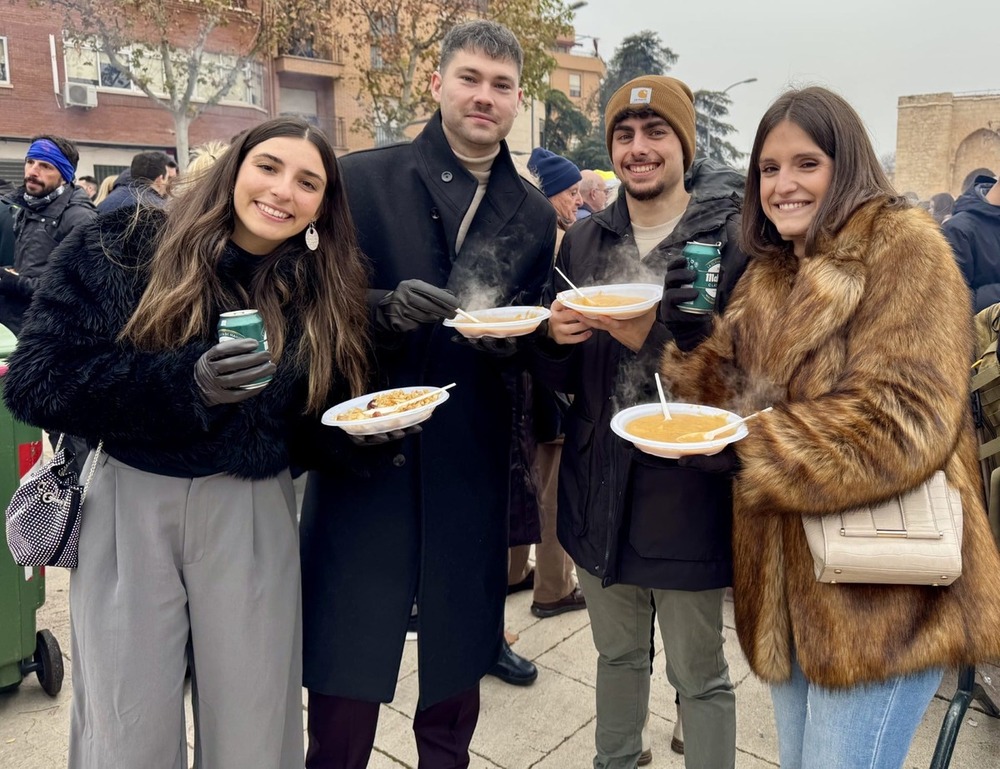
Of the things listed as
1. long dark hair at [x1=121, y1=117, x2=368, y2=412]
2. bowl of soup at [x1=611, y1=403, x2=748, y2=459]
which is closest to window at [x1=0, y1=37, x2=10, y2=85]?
long dark hair at [x1=121, y1=117, x2=368, y2=412]

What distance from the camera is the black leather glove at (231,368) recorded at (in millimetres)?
1715

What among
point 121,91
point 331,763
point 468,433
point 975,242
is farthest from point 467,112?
point 121,91

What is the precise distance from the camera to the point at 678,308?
198 centimetres

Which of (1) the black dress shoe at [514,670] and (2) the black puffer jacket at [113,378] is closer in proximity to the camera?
(2) the black puffer jacket at [113,378]

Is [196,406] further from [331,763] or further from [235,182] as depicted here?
[331,763]

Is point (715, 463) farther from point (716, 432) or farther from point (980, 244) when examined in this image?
point (980, 244)

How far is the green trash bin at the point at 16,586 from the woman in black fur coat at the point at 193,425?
145 centimetres

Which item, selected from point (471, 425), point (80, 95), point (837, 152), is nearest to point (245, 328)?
point (471, 425)

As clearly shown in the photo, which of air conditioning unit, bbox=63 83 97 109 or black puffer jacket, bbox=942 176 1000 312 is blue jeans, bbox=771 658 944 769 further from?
air conditioning unit, bbox=63 83 97 109

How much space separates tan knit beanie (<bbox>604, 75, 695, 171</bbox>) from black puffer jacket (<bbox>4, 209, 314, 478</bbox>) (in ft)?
5.28

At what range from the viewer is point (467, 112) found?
241cm

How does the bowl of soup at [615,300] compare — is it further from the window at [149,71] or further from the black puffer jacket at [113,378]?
the window at [149,71]

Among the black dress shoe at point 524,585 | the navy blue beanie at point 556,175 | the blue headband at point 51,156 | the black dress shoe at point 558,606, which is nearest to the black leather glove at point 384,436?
the black dress shoe at point 558,606

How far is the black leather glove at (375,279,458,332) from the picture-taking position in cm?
205
